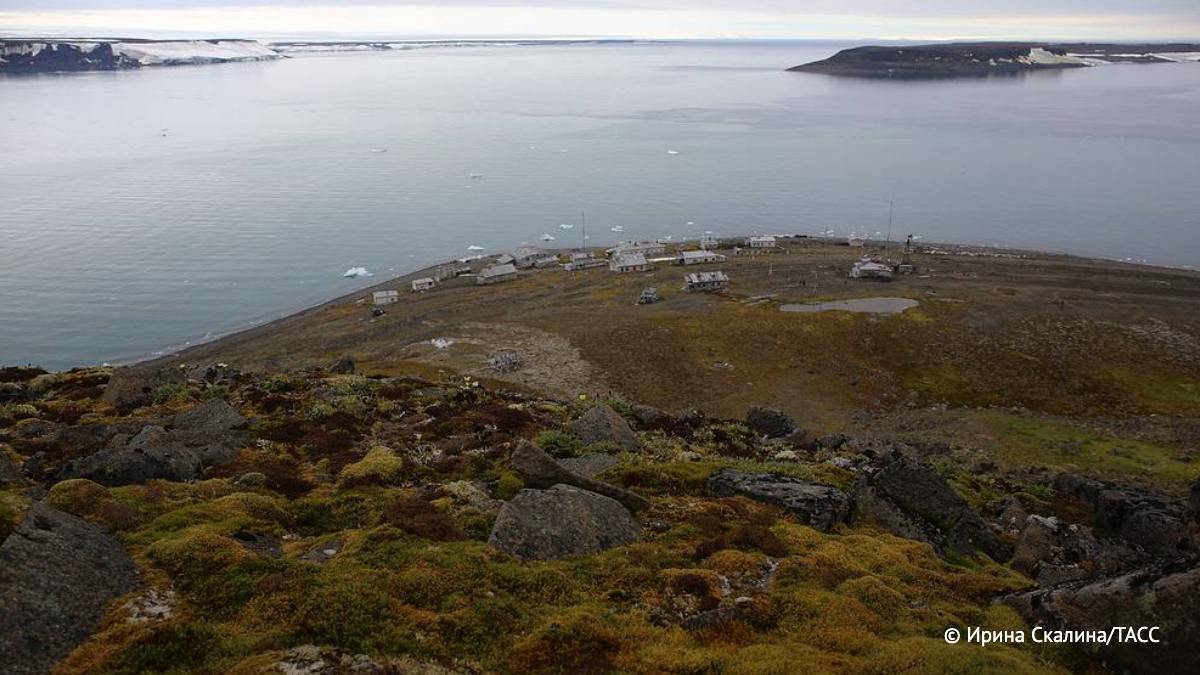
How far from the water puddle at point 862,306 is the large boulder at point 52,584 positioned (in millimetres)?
58046

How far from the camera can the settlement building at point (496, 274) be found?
277 feet

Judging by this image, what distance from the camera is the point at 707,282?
7338cm

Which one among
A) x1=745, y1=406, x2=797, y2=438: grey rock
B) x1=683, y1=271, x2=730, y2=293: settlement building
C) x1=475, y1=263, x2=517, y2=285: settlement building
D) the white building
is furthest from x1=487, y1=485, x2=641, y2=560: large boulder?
the white building

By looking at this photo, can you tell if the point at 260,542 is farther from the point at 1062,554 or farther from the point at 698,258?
the point at 698,258

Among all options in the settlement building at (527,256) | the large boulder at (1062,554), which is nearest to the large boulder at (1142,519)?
the large boulder at (1062,554)

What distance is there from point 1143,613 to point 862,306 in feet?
183

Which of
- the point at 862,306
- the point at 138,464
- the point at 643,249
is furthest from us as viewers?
the point at 643,249

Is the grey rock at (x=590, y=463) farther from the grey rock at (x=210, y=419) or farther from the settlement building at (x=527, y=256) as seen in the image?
the settlement building at (x=527, y=256)

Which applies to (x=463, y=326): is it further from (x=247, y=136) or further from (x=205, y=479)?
(x=247, y=136)

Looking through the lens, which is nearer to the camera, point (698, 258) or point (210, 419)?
point (210, 419)

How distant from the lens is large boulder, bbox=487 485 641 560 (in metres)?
15.9

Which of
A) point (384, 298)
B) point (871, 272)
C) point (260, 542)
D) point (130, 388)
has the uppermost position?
point (260, 542)

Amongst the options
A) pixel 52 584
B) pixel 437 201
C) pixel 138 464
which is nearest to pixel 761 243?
pixel 437 201

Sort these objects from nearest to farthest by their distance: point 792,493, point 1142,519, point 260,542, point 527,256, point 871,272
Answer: point 260,542
point 792,493
point 1142,519
point 871,272
point 527,256
